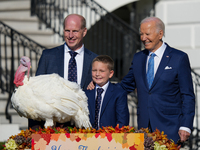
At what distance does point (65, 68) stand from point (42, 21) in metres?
4.99

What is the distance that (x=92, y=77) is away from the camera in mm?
3297

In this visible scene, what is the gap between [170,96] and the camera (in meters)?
3.36

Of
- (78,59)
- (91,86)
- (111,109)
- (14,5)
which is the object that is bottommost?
(111,109)

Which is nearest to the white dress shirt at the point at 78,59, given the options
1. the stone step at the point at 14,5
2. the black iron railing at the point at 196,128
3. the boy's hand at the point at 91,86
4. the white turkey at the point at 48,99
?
the boy's hand at the point at 91,86

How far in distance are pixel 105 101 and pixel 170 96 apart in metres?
0.68

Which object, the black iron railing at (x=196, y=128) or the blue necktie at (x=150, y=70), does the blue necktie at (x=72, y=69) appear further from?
the black iron railing at (x=196, y=128)

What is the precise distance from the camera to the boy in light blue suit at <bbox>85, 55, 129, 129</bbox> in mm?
3160

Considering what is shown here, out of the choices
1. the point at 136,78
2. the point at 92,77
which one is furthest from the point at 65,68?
the point at 136,78

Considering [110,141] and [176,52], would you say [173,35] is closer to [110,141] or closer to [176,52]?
[176,52]

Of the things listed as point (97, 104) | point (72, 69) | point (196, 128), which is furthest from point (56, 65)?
point (196, 128)

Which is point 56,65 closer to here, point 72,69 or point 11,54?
point 72,69

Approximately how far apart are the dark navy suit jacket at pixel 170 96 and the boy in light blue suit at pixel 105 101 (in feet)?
1.09

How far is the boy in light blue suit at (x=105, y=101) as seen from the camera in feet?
10.4

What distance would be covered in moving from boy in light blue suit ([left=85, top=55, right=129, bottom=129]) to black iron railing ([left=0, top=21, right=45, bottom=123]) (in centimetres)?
381
